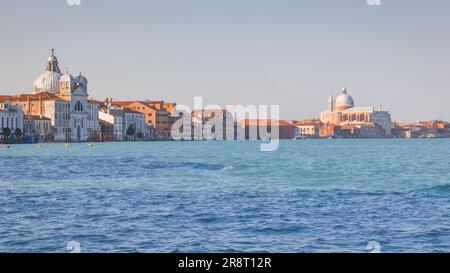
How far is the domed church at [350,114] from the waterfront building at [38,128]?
4096cm

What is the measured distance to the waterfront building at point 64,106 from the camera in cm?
4534

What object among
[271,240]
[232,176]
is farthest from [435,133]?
[271,240]

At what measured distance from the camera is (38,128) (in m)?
43.1

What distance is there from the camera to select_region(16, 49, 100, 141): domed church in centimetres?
4541

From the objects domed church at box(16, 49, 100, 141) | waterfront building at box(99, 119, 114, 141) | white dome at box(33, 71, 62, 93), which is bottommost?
waterfront building at box(99, 119, 114, 141)

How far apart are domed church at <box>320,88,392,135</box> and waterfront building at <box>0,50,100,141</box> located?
3621 centimetres

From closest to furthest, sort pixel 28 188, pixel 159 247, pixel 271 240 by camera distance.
A: pixel 159 247 → pixel 271 240 → pixel 28 188

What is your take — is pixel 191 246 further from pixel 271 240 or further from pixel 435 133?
pixel 435 133

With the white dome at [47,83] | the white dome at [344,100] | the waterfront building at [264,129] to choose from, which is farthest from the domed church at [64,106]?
the white dome at [344,100]

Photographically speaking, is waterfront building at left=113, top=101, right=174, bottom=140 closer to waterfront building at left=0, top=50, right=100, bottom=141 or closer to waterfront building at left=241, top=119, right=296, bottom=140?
waterfront building at left=241, top=119, right=296, bottom=140

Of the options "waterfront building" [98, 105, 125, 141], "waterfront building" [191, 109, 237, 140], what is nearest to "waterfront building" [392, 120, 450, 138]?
"waterfront building" [191, 109, 237, 140]

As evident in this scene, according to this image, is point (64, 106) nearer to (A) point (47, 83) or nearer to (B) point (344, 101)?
(A) point (47, 83)

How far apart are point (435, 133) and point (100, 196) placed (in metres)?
83.0
